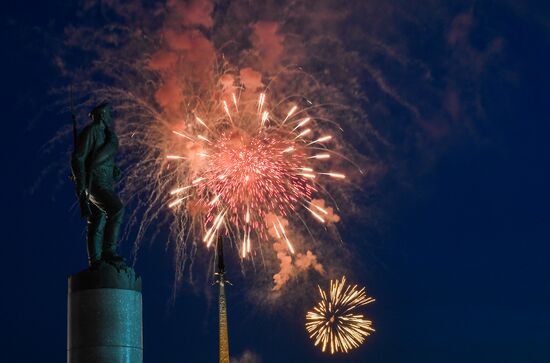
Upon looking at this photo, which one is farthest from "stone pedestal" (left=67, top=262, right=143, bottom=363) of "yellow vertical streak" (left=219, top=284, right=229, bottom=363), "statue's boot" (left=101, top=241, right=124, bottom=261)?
"yellow vertical streak" (left=219, top=284, right=229, bottom=363)

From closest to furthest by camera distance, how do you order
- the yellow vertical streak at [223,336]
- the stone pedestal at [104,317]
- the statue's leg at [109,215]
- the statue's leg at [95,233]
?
the stone pedestal at [104,317], the statue's leg at [95,233], the statue's leg at [109,215], the yellow vertical streak at [223,336]

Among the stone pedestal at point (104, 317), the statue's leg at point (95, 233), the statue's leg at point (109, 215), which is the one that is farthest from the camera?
the statue's leg at point (109, 215)

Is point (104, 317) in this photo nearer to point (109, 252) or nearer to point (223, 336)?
point (109, 252)

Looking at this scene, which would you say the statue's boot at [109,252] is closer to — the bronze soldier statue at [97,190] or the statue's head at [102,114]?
the bronze soldier statue at [97,190]

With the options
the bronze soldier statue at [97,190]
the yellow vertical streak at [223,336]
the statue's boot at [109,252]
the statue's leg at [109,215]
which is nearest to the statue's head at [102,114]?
the bronze soldier statue at [97,190]

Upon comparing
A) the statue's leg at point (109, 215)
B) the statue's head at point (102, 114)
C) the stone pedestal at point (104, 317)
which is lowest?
the stone pedestal at point (104, 317)

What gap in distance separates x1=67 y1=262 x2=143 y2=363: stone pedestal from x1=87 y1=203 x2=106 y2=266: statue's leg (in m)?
0.40

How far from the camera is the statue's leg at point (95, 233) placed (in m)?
16.7

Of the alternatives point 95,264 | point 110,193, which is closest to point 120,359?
point 95,264

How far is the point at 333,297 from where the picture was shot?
151 ft

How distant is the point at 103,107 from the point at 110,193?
6.51ft

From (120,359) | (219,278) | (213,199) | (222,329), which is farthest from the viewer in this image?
(222,329)

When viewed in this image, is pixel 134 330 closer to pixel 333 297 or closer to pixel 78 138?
pixel 78 138

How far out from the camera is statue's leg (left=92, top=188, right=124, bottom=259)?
1689 cm
